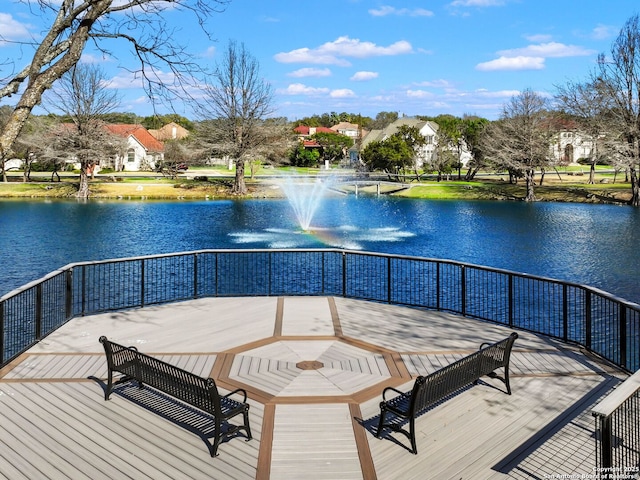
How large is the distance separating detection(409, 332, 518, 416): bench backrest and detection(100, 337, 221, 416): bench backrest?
217cm

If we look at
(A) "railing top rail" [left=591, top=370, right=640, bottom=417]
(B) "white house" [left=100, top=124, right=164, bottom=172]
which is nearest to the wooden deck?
(A) "railing top rail" [left=591, top=370, right=640, bottom=417]

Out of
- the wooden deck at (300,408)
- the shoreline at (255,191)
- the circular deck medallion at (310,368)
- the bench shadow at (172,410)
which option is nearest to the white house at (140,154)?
the shoreline at (255,191)

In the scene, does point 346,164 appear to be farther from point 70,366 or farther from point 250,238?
point 70,366

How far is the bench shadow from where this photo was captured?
638cm

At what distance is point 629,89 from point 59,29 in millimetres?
57689

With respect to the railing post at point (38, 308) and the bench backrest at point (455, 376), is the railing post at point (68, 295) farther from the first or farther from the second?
the bench backrest at point (455, 376)

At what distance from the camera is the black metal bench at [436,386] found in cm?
598

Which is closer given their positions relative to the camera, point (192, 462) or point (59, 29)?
point (192, 462)

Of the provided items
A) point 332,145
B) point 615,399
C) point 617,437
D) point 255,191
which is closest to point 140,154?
point 332,145

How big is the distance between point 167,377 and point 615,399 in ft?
15.2

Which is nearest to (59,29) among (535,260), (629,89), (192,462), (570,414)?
(192,462)

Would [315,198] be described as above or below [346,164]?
below

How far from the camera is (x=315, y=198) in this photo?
201 feet

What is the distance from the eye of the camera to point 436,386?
20.6 ft
